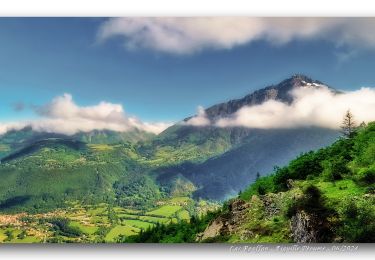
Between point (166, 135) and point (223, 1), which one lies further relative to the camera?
point (166, 135)

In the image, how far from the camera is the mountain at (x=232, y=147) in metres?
15.1

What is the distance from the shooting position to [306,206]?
45.8 feet

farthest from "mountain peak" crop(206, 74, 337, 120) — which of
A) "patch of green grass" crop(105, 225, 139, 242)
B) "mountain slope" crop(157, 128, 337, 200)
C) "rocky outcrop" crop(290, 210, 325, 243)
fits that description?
"patch of green grass" crop(105, 225, 139, 242)

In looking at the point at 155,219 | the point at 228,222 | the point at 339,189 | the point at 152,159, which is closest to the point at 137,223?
the point at 155,219

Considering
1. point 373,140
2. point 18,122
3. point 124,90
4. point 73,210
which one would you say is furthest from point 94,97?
point 373,140

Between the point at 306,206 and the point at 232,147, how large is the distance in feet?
8.69

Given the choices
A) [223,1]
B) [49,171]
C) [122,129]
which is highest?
[223,1]

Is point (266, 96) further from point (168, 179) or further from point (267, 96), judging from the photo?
point (168, 179)

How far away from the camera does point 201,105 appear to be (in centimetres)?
1511

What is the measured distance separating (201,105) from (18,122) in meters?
4.98

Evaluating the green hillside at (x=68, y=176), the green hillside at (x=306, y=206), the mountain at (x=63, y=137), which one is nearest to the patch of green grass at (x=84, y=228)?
the green hillside at (x=68, y=176)

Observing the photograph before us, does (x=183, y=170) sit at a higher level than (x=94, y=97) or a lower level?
lower

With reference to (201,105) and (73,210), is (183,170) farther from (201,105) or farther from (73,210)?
(73,210)

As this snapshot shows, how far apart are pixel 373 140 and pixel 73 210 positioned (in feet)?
27.9
